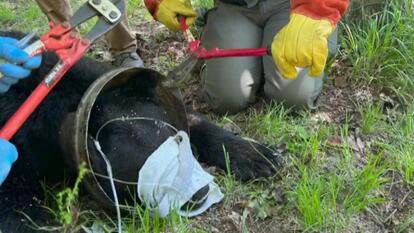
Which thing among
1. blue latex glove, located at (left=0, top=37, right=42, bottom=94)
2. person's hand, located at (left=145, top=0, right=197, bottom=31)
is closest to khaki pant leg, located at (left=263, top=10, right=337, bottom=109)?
person's hand, located at (left=145, top=0, right=197, bottom=31)

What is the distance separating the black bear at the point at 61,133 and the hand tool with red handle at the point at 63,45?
0.26 m

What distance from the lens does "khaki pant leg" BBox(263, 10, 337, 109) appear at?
3.39m

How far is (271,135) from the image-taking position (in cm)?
321

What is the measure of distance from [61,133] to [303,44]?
103cm

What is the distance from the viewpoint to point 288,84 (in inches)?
135

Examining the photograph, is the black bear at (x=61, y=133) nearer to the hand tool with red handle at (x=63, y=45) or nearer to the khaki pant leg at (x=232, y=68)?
the hand tool with red handle at (x=63, y=45)

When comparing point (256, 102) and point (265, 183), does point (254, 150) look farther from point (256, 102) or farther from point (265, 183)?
point (256, 102)

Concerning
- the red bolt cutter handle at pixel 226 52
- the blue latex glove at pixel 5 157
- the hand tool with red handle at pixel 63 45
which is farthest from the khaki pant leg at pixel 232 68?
the blue latex glove at pixel 5 157

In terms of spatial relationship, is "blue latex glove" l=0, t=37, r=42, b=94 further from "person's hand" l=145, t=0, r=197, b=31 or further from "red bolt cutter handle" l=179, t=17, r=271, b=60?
"person's hand" l=145, t=0, r=197, b=31

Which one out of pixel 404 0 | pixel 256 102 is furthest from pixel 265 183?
pixel 404 0

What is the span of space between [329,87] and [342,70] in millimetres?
142

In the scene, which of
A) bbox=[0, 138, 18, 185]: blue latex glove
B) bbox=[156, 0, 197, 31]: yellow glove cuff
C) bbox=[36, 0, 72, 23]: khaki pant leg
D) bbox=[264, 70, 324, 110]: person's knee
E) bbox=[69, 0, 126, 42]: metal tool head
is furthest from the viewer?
bbox=[36, 0, 72, 23]: khaki pant leg

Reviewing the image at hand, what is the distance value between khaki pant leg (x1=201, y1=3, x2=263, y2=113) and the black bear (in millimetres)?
951

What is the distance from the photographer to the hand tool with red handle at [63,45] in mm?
2080
